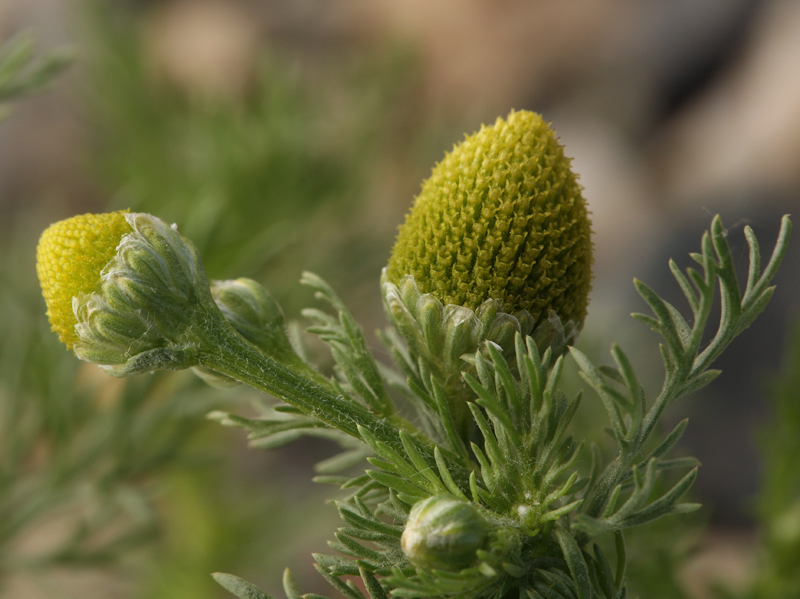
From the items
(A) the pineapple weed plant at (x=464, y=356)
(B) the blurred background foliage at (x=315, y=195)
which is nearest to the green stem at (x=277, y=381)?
(A) the pineapple weed plant at (x=464, y=356)

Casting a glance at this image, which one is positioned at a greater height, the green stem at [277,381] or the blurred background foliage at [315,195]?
the blurred background foliage at [315,195]

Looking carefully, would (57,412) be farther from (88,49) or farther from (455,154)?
(88,49)

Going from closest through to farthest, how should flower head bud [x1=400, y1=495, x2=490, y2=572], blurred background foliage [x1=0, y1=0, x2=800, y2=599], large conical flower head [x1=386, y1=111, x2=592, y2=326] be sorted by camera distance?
flower head bud [x1=400, y1=495, x2=490, y2=572] < large conical flower head [x1=386, y1=111, x2=592, y2=326] < blurred background foliage [x1=0, y1=0, x2=800, y2=599]

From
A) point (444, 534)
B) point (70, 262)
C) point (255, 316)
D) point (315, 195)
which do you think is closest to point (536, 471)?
point (444, 534)

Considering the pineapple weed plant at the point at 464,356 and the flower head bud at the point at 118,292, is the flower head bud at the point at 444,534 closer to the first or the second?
the pineapple weed plant at the point at 464,356

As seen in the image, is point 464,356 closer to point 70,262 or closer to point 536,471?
point 536,471

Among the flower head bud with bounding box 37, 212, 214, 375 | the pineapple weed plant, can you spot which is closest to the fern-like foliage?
the pineapple weed plant

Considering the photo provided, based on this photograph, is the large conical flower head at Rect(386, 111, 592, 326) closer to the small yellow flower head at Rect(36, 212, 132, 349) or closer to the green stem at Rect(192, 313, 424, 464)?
the green stem at Rect(192, 313, 424, 464)
